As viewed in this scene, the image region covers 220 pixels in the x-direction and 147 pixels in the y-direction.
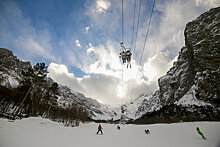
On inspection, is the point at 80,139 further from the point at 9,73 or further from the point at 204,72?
the point at 9,73

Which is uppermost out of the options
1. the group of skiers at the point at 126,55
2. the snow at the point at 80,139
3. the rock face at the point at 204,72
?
the rock face at the point at 204,72

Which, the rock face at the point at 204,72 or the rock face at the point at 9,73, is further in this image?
the rock face at the point at 9,73

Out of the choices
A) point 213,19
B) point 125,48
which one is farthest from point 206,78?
point 125,48

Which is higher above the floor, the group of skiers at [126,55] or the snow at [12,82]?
the snow at [12,82]

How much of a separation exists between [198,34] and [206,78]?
26.6 metres

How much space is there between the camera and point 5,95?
4081 centimetres

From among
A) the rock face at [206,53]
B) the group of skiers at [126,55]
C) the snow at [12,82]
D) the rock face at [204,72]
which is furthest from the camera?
the snow at [12,82]

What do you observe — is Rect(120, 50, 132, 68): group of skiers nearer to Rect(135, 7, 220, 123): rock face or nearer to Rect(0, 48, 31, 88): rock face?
Rect(135, 7, 220, 123): rock face

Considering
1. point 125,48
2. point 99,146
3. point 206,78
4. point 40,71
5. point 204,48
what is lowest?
point 99,146

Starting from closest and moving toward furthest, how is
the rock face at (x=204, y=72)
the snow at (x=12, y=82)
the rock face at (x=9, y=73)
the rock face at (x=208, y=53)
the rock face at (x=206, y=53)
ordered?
the rock face at (x=204, y=72) → the rock face at (x=208, y=53) → the rock face at (x=206, y=53) → the rock face at (x=9, y=73) → the snow at (x=12, y=82)

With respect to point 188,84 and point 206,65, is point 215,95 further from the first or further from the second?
point 188,84

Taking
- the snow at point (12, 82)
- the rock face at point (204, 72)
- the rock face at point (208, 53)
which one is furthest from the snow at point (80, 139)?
the snow at point (12, 82)

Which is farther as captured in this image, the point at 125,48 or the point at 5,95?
the point at 5,95

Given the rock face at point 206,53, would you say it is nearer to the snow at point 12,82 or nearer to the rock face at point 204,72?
the rock face at point 204,72
